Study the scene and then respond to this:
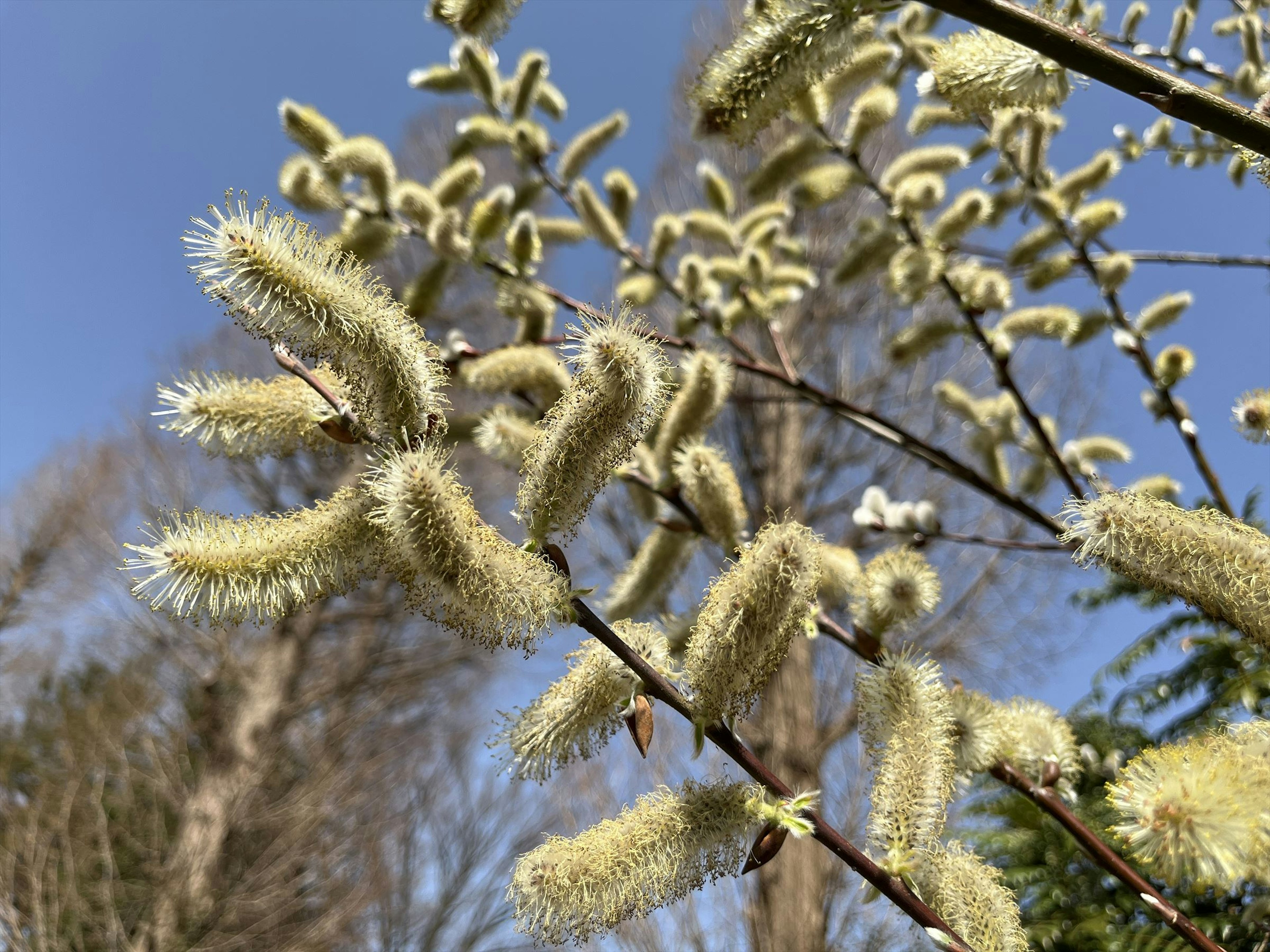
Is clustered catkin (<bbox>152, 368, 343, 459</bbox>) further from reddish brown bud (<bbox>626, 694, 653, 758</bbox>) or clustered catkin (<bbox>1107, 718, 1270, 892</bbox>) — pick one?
clustered catkin (<bbox>1107, 718, 1270, 892</bbox>)

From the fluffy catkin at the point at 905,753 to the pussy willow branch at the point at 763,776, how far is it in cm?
3

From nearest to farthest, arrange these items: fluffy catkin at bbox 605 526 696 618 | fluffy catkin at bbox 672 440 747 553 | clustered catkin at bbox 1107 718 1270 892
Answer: clustered catkin at bbox 1107 718 1270 892
fluffy catkin at bbox 672 440 747 553
fluffy catkin at bbox 605 526 696 618

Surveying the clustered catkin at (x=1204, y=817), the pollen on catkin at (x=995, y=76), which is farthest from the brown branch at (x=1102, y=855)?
the pollen on catkin at (x=995, y=76)

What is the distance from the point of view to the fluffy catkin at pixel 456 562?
50 centimetres

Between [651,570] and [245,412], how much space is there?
57cm

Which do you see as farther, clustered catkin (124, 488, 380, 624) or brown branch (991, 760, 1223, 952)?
brown branch (991, 760, 1223, 952)

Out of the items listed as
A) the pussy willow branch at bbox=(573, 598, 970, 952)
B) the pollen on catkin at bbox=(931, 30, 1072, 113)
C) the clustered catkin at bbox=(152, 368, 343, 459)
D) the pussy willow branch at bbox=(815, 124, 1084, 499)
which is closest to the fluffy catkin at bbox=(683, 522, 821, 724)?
the pussy willow branch at bbox=(573, 598, 970, 952)

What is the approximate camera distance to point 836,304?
561 cm

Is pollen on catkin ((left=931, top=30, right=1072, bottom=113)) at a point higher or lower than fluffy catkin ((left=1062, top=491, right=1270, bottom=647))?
higher

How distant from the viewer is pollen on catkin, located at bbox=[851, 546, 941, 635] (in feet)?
2.62

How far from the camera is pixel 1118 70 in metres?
0.56

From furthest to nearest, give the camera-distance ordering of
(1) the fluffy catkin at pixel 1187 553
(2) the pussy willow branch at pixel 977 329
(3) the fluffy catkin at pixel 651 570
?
(2) the pussy willow branch at pixel 977 329 < (3) the fluffy catkin at pixel 651 570 < (1) the fluffy catkin at pixel 1187 553

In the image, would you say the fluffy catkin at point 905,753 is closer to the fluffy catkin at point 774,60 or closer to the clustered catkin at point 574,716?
the clustered catkin at point 574,716

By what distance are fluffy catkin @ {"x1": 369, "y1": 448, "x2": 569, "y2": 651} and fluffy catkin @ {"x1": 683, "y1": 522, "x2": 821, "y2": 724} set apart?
12 cm
